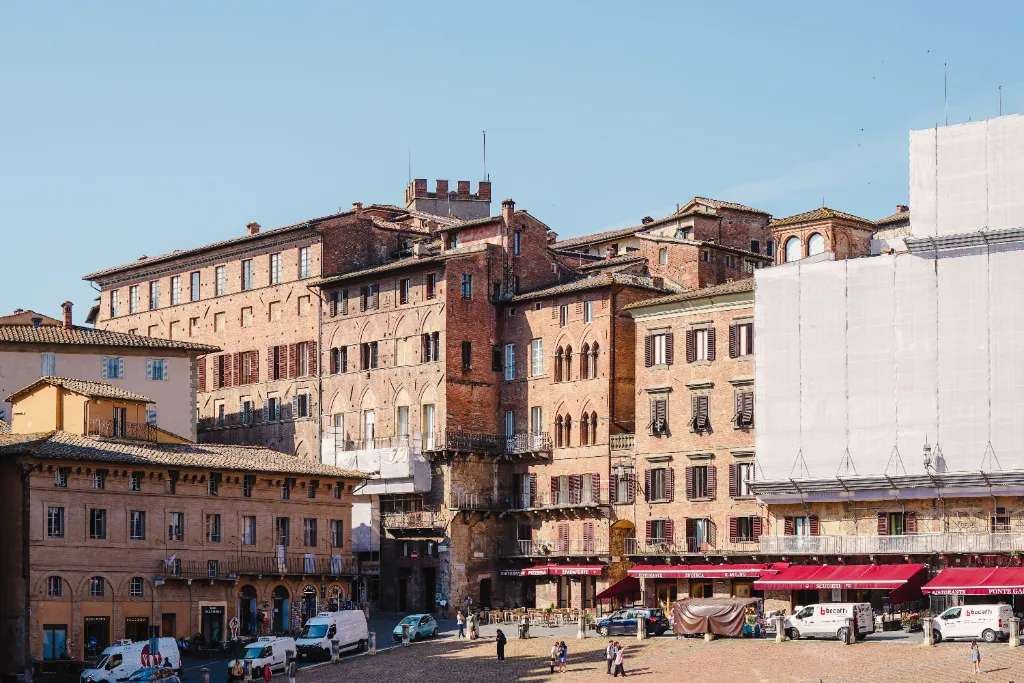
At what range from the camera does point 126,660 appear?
73875mm

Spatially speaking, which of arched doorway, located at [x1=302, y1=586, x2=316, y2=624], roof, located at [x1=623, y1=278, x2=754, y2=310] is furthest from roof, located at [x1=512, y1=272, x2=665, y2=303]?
arched doorway, located at [x1=302, y1=586, x2=316, y2=624]

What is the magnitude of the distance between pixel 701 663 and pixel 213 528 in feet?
86.2

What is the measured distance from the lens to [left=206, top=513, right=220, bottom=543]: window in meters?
89.5

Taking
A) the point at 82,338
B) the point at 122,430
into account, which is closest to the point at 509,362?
the point at 122,430

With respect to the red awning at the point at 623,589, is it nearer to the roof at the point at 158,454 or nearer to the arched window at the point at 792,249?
the roof at the point at 158,454

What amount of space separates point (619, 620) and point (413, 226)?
38.3 metres

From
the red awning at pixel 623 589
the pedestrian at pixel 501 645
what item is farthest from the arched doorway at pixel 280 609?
the pedestrian at pixel 501 645

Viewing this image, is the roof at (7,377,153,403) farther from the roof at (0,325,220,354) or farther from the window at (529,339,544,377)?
the window at (529,339,544,377)

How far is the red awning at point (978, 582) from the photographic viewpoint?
77500 mm

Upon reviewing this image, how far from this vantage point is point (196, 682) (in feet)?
251

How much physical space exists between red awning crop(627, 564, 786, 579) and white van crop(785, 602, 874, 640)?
33.9 ft

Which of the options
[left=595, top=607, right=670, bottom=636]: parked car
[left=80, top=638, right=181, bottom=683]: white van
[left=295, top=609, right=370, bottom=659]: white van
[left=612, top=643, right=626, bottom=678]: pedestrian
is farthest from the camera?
[left=595, top=607, right=670, bottom=636]: parked car

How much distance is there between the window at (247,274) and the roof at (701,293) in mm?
24201

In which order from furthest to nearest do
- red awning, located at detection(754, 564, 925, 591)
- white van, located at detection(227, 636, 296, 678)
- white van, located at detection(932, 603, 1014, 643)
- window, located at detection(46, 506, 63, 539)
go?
window, located at detection(46, 506, 63, 539), red awning, located at detection(754, 564, 925, 591), white van, located at detection(227, 636, 296, 678), white van, located at detection(932, 603, 1014, 643)
